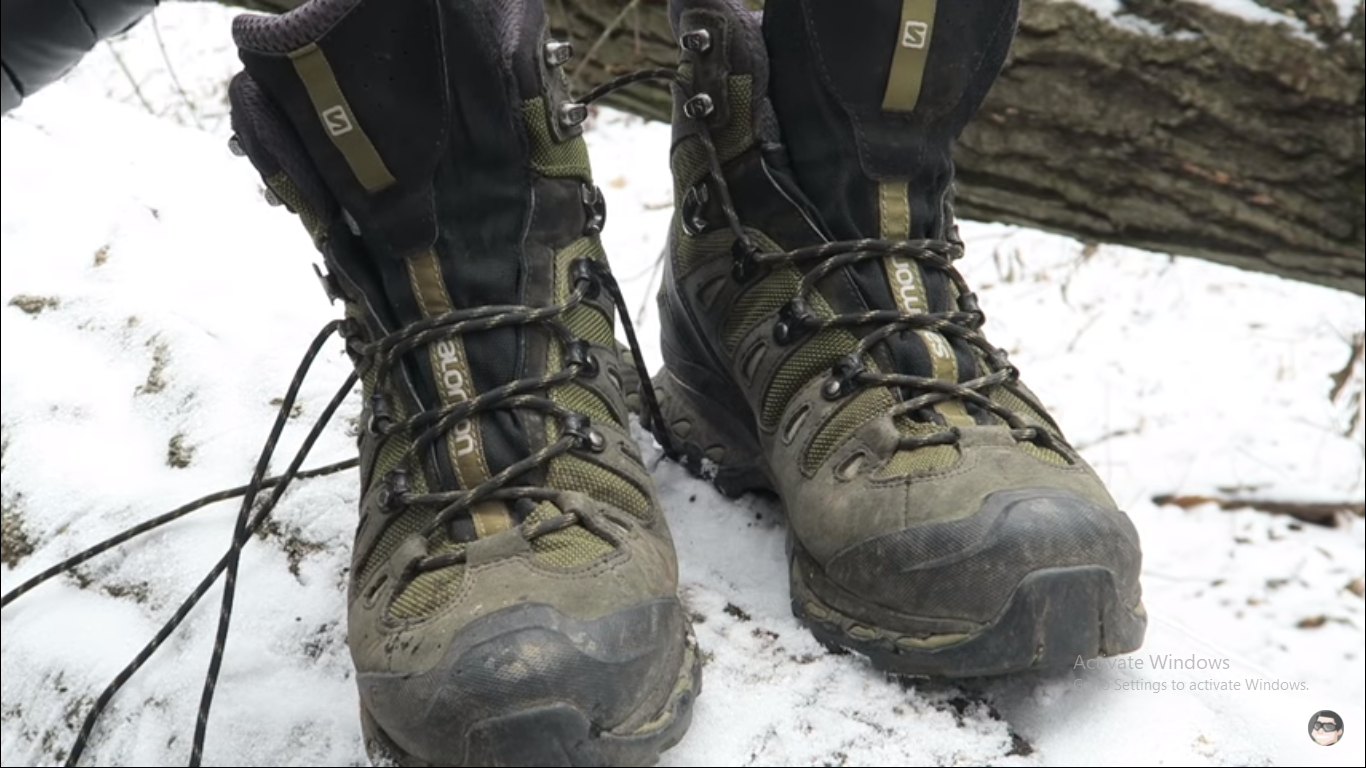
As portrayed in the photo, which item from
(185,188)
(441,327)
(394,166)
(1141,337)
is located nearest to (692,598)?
(441,327)

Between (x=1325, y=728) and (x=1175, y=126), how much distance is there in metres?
1.30

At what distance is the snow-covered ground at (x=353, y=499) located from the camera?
979mm

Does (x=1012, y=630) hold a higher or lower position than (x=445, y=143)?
lower

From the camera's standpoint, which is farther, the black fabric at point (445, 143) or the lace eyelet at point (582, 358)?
the lace eyelet at point (582, 358)

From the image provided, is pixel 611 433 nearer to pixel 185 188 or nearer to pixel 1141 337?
pixel 185 188

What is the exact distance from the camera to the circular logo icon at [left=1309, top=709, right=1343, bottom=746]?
1019 mm

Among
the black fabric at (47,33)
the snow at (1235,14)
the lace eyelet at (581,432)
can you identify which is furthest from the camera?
the snow at (1235,14)

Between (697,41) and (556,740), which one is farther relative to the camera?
(697,41)

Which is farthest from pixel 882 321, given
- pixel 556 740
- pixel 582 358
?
pixel 556 740

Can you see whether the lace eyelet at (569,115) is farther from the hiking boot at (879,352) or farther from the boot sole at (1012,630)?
the boot sole at (1012,630)

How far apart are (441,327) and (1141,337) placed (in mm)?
2521

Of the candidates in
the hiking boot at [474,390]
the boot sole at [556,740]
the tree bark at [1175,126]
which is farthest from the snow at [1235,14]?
the boot sole at [556,740]

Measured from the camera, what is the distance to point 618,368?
1161 millimetres

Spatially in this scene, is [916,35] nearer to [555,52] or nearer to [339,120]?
[555,52]
